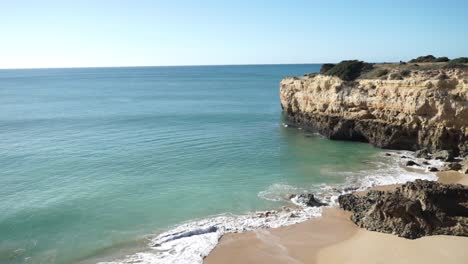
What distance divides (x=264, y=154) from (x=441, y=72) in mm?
15776

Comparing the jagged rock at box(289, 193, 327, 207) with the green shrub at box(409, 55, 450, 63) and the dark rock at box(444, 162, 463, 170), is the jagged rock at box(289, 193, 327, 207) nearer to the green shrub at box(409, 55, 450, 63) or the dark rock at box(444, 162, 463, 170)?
the dark rock at box(444, 162, 463, 170)

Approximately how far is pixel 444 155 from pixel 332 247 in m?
17.1

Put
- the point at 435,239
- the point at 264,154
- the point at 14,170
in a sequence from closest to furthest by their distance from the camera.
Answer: the point at 435,239 → the point at 14,170 → the point at 264,154

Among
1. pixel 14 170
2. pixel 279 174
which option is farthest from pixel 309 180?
pixel 14 170

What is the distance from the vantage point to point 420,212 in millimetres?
18172

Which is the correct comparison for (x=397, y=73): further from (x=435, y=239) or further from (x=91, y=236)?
(x=91, y=236)

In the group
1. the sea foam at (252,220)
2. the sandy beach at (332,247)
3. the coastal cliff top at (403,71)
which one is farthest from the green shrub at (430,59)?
the sandy beach at (332,247)

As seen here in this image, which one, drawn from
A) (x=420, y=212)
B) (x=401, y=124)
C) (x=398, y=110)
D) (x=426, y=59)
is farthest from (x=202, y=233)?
(x=426, y=59)

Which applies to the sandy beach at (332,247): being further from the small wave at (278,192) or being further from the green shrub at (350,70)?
the green shrub at (350,70)

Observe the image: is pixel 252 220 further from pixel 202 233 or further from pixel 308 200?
pixel 308 200

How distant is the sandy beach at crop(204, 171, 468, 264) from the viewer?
1611cm

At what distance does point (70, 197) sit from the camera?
23547mm

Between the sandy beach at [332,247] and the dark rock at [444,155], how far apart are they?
14.4 meters

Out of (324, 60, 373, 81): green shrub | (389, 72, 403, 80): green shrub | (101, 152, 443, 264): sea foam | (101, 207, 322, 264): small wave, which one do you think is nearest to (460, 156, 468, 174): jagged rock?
(101, 152, 443, 264): sea foam
